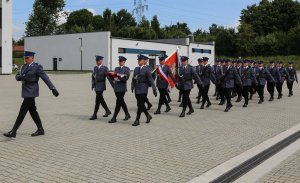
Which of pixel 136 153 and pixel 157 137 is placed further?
pixel 157 137

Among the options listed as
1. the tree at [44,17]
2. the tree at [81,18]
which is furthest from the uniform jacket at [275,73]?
the tree at [81,18]

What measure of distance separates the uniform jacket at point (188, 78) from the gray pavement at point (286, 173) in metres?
5.52

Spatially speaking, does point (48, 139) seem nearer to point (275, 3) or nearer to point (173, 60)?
point (173, 60)

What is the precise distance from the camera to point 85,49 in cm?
5275

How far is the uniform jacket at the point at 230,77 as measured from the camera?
46.3ft

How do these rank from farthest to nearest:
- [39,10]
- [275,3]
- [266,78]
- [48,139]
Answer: [275,3]
[39,10]
[266,78]
[48,139]

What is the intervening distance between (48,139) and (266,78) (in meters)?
11.9

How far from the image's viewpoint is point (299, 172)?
6.07m

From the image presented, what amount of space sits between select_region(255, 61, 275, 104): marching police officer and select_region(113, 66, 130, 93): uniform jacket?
8131 millimetres

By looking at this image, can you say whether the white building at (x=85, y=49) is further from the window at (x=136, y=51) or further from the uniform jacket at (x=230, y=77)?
the uniform jacket at (x=230, y=77)

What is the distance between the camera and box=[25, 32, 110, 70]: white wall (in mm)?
51312

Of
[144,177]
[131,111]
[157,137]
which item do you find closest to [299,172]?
[144,177]

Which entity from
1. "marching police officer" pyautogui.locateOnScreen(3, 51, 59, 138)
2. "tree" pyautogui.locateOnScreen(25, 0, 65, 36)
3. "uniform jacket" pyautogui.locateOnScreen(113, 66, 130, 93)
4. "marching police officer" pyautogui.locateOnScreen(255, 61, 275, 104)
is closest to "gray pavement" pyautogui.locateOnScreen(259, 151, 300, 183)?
"marching police officer" pyautogui.locateOnScreen(3, 51, 59, 138)

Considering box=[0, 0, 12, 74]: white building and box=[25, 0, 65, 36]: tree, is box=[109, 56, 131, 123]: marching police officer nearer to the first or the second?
box=[0, 0, 12, 74]: white building
